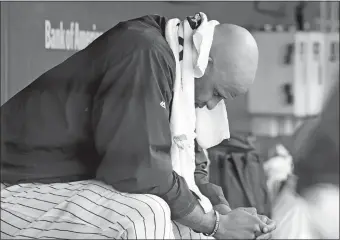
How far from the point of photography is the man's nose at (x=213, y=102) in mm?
1572

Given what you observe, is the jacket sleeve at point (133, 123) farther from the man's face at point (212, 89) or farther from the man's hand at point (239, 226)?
the man's hand at point (239, 226)

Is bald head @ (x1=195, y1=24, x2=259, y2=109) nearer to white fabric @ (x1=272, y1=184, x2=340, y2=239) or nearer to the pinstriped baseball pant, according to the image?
the pinstriped baseball pant

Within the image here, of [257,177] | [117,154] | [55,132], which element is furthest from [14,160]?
[257,177]

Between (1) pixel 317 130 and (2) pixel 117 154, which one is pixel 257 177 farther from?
(2) pixel 117 154

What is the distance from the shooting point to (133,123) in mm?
1381

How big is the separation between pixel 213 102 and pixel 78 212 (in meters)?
0.39

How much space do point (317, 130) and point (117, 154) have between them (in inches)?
36.9

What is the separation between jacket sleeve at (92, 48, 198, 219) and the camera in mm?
1381

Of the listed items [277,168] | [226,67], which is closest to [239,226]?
[226,67]

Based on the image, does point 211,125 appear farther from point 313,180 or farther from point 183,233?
point 313,180

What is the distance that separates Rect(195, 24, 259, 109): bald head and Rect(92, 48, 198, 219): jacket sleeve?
0.14 meters

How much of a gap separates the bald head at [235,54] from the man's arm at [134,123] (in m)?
0.15

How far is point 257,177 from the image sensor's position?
200cm

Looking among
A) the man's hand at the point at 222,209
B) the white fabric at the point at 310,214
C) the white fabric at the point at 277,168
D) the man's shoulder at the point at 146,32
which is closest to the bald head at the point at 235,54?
the man's shoulder at the point at 146,32
